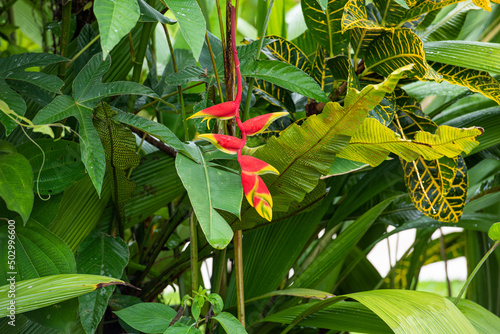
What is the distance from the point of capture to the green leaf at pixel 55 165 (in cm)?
41

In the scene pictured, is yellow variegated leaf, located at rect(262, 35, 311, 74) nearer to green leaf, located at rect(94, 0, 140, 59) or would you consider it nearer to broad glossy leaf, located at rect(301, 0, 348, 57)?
broad glossy leaf, located at rect(301, 0, 348, 57)

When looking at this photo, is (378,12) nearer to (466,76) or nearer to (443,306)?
(466,76)

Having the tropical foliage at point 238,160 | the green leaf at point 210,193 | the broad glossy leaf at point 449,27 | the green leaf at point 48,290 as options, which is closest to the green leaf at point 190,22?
the tropical foliage at point 238,160

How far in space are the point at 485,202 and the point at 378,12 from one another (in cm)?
37

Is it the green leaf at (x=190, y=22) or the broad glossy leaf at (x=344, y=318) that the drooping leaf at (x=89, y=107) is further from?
the broad glossy leaf at (x=344, y=318)

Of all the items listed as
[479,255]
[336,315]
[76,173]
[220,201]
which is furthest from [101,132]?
[479,255]

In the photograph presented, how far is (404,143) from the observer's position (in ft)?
1.13

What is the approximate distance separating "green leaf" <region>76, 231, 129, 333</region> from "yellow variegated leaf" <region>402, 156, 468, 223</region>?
351 millimetres

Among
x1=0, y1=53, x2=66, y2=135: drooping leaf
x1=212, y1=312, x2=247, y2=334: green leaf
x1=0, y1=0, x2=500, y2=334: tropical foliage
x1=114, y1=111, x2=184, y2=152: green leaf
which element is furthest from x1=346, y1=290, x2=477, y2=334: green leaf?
x1=0, y1=53, x2=66, y2=135: drooping leaf

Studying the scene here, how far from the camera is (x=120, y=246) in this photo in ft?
1.52

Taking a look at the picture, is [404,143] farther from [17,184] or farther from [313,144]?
[17,184]

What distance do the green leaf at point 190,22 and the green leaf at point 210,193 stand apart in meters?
0.10

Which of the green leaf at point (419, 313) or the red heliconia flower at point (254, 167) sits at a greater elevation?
the red heliconia flower at point (254, 167)

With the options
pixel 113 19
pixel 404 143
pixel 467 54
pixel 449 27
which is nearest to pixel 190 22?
pixel 113 19
